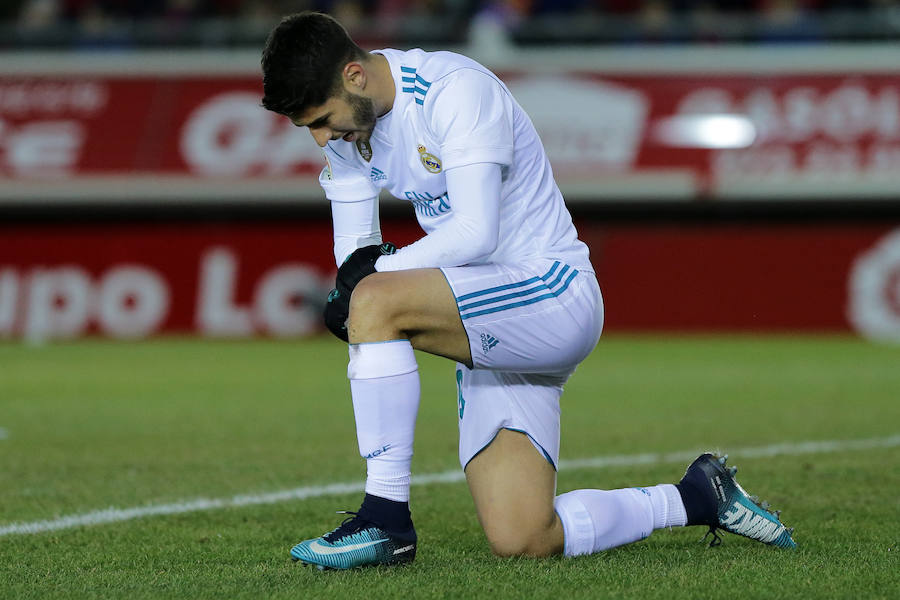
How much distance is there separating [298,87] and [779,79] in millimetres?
11268

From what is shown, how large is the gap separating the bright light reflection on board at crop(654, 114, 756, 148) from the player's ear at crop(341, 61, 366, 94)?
1077cm

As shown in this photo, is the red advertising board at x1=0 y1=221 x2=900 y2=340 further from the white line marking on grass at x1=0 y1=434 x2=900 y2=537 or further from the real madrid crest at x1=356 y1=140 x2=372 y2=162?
the real madrid crest at x1=356 y1=140 x2=372 y2=162

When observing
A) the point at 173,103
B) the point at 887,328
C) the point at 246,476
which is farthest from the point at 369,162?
the point at 173,103

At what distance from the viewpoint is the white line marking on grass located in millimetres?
4371

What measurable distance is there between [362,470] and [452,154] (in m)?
2.36

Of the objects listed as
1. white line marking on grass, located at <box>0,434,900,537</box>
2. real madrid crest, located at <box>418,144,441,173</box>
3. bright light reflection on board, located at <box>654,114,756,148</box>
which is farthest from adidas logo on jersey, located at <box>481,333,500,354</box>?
bright light reflection on board, located at <box>654,114,756,148</box>

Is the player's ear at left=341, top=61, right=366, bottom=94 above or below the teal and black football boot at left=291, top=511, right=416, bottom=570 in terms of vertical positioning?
above

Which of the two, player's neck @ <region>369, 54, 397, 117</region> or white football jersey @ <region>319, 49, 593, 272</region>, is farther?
player's neck @ <region>369, 54, 397, 117</region>

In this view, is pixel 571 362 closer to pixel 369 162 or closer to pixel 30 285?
pixel 369 162

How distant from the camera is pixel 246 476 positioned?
17.7 feet

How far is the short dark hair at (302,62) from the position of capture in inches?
138

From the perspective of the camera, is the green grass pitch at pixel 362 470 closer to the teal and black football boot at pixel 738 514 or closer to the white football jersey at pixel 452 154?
the teal and black football boot at pixel 738 514

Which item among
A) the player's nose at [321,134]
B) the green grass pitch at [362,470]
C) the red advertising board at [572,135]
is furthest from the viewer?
the red advertising board at [572,135]

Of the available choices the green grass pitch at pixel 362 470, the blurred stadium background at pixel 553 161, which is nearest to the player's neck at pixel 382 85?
the green grass pitch at pixel 362 470
